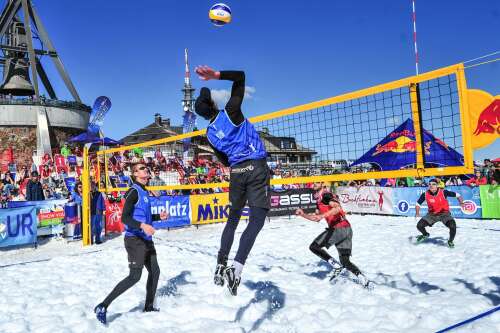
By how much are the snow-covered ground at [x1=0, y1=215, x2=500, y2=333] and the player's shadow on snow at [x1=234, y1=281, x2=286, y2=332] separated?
14mm

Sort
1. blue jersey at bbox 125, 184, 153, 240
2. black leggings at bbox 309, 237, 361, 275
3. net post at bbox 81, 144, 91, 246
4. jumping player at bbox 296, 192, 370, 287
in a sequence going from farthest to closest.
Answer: net post at bbox 81, 144, 91, 246 < jumping player at bbox 296, 192, 370, 287 < black leggings at bbox 309, 237, 361, 275 < blue jersey at bbox 125, 184, 153, 240

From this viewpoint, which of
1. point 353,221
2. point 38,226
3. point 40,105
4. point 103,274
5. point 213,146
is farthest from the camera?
point 40,105

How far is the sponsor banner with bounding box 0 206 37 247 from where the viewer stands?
9109 millimetres

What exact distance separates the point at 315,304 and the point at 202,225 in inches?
339

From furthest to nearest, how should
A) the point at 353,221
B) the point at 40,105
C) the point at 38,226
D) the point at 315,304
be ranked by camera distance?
the point at 40,105 < the point at 353,221 < the point at 38,226 < the point at 315,304

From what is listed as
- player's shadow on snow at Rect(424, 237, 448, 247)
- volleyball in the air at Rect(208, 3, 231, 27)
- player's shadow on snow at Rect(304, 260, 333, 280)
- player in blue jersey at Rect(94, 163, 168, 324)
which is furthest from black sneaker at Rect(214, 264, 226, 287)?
player's shadow on snow at Rect(424, 237, 448, 247)

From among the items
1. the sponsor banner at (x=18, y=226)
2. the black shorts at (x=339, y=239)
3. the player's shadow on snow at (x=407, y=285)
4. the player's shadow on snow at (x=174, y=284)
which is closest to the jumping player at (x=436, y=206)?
the player's shadow on snow at (x=407, y=285)

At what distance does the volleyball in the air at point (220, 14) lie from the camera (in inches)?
169

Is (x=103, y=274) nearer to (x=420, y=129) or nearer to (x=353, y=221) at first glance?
(x=420, y=129)

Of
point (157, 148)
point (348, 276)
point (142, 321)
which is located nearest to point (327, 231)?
point (348, 276)

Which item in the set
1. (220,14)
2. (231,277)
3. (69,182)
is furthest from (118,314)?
(69,182)

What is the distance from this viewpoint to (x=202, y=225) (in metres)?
12.9

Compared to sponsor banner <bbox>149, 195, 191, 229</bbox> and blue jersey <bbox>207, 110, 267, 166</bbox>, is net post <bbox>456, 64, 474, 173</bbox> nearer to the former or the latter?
blue jersey <bbox>207, 110, 267, 166</bbox>

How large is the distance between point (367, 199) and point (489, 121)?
10.8m
